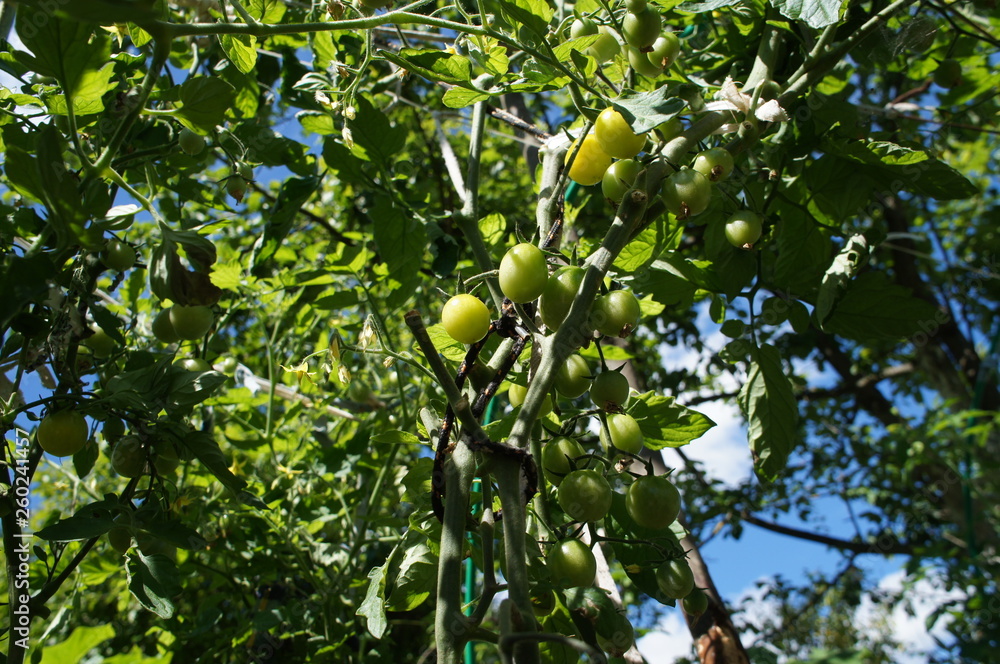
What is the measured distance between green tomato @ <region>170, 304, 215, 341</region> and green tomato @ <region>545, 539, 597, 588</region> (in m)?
0.63

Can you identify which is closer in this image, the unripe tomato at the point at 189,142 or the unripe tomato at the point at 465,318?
the unripe tomato at the point at 465,318

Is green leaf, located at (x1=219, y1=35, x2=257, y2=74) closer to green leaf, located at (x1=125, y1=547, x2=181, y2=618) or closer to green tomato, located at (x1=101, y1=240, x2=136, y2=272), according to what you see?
green tomato, located at (x1=101, y1=240, x2=136, y2=272)

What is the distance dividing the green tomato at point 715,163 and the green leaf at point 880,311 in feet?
1.45

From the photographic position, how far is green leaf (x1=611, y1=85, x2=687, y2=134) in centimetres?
73

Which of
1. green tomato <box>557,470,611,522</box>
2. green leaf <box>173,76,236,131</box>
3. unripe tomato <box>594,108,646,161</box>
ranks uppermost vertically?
green leaf <box>173,76,236,131</box>

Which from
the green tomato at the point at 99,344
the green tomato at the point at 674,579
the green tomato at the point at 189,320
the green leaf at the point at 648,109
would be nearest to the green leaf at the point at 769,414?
the green tomato at the point at 674,579

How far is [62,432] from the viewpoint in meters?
0.99

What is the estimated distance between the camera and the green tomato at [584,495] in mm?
783

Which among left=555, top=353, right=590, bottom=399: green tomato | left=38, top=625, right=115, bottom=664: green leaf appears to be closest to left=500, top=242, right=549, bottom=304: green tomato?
left=555, top=353, right=590, bottom=399: green tomato

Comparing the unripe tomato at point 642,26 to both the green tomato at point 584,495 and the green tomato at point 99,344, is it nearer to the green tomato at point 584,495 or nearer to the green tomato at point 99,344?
the green tomato at point 584,495

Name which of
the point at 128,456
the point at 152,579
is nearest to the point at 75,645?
the point at 152,579

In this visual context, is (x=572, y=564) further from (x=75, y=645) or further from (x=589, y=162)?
(x=75, y=645)

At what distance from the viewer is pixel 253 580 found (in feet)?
6.35

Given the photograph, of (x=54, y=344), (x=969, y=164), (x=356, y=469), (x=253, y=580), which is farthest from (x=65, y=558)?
(x=969, y=164)
